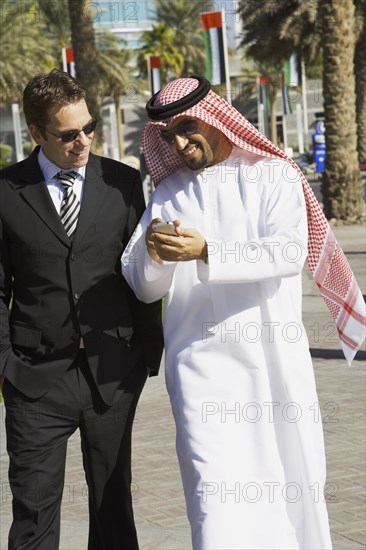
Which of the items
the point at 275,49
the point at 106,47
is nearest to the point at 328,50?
the point at 275,49

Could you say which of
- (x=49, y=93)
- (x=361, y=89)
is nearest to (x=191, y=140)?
(x=49, y=93)

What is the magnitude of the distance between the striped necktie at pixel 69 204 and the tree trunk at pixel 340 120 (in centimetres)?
1847

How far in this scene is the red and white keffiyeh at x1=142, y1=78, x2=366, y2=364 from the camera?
3.70m

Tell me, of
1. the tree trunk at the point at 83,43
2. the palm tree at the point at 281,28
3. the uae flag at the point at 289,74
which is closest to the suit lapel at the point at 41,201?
the tree trunk at the point at 83,43

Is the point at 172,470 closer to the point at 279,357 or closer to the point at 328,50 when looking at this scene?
the point at 279,357

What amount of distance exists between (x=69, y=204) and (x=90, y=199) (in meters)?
0.09

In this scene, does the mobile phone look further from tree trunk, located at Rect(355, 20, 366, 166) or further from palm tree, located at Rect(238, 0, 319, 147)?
tree trunk, located at Rect(355, 20, 366, 166)

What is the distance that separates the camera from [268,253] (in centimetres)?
349

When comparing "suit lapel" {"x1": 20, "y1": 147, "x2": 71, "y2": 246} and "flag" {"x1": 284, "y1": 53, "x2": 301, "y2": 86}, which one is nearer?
"suit lapel" {"x1": 20, "y1": 147, "x2": 71, "y2": 246}

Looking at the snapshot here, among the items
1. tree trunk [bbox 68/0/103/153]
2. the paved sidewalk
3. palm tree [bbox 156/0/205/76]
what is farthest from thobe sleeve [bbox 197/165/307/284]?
palm tree [bbox 156/0/205/76]

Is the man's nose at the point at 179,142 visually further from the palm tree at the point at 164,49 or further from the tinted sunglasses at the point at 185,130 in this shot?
the palm tree at the point at 164,49

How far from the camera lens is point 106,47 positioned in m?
72.3

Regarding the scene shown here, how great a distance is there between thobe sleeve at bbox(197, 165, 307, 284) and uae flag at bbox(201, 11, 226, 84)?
17071mm

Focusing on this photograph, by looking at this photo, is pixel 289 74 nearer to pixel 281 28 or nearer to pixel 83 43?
pixel 281 28
